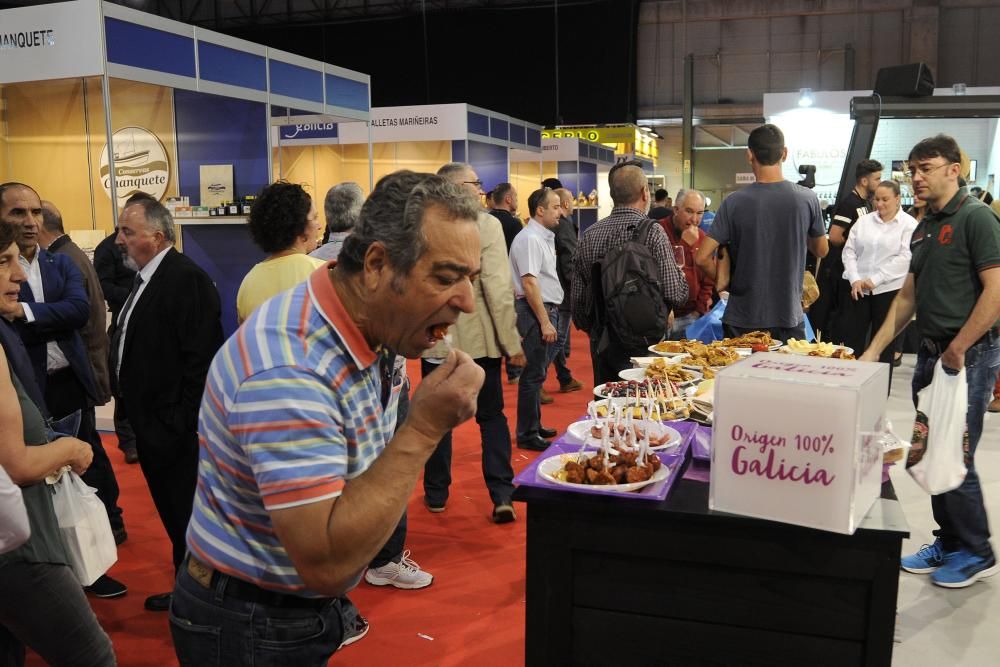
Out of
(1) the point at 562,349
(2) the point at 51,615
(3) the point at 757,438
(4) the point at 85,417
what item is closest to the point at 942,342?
(3) the point at 757,438

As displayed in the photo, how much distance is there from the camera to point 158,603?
3.04 m

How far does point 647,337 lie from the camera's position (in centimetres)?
371

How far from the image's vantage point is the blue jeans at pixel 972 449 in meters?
2.93

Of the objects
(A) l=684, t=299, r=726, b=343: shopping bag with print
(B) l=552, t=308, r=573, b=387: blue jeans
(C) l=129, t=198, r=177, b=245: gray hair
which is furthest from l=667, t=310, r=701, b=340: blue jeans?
(C) l=129, t=198, r=177, b=245: gray hair

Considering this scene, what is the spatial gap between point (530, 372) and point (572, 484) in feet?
10.7

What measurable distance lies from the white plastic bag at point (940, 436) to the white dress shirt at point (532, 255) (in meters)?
2.31

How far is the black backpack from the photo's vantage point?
365 centimetres

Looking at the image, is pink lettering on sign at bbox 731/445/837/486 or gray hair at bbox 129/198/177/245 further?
gray hair at bbox 129/198/177/245

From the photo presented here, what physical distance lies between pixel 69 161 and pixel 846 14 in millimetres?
16241

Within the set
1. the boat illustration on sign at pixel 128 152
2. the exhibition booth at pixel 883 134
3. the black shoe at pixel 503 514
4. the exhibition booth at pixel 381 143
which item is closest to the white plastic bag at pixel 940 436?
the black shoe at pixel 503 514

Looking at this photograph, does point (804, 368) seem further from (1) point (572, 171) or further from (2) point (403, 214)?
(1) point (572, 171)

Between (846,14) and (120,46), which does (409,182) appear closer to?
(120,46)

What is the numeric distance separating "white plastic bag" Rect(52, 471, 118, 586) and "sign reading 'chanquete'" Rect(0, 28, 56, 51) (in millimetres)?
3570

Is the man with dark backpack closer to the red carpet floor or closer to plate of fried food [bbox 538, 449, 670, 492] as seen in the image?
the red carpet floor
